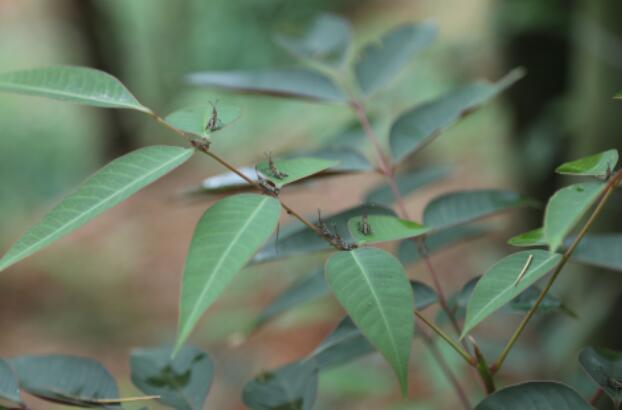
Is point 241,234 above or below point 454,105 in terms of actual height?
below

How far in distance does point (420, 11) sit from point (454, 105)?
5.33 m

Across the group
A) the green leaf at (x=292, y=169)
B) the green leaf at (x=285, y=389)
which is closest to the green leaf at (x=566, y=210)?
the green leaf at (x=292, y=169)

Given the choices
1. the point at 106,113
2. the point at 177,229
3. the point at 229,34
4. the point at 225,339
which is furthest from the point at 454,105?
the point at 229,34

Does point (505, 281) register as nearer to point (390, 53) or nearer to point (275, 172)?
point (275, 172)

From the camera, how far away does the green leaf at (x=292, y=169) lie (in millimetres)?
464

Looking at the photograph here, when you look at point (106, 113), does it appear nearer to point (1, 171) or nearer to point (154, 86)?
point (1, 171)

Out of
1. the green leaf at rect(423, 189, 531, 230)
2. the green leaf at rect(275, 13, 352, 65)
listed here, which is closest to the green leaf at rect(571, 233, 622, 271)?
the green leaf at rect(423, 189, 531, 230)

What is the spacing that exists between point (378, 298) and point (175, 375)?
0.75 ft

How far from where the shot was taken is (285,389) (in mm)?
561

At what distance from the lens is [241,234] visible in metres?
0.40

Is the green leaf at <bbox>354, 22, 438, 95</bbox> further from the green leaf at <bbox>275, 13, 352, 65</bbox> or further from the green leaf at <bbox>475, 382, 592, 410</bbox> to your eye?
the green leaf at <bbox>475, 382, 592, 410</bbox>

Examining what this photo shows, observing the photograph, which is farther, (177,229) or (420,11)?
(420,11)

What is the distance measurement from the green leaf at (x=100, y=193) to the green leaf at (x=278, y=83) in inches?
14.1

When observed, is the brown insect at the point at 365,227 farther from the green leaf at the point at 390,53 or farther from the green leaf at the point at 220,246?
the green leaf at the point at 390,53
